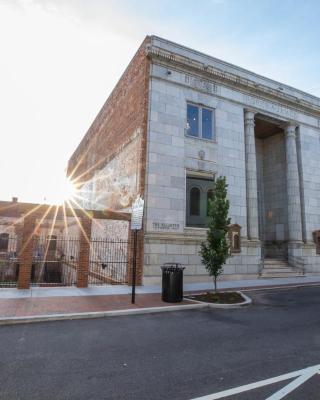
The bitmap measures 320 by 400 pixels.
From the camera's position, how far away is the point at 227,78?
59.4 ft

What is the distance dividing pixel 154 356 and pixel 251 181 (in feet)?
Result: 48.0

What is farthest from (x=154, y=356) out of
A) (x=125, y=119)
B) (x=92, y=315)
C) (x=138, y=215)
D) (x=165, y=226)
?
(x=125, y=119)

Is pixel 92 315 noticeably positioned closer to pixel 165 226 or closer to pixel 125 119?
pixel 165 226

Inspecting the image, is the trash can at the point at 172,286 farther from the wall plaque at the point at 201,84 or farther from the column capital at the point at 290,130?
the column capital at the point at 290,130

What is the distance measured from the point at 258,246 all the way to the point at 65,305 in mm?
11964

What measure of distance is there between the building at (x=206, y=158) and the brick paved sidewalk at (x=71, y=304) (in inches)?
143

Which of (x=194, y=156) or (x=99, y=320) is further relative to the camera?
(x=194, y=156)

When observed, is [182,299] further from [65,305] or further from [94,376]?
[94,376]

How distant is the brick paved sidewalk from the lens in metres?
8.10

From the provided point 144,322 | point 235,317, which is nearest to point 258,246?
point 235,317

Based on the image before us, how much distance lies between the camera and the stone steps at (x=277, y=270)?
1746 cm

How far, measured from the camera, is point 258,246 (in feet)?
57.1

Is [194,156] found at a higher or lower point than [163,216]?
higher

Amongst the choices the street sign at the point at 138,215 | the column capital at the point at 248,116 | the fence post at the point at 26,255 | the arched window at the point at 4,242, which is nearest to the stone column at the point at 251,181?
the column capital at the point at 248,116
